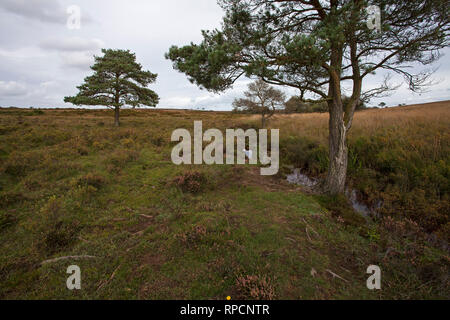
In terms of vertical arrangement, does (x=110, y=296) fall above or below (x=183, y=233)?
below

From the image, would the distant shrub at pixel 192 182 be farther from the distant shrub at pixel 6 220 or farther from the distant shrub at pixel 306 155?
the distant shrub at pixel 306 155

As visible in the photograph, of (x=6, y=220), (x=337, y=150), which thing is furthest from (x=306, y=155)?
(x=6, y=220)

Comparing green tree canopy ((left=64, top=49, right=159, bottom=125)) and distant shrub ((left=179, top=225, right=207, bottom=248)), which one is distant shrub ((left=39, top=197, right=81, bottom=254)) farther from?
green tree canopy ((left=64, top=49, right=159, bottom=125))

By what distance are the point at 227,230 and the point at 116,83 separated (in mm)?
20077

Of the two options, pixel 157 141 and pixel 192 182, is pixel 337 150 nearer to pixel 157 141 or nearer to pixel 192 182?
pixel 192 182

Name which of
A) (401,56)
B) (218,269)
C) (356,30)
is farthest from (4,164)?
(401,56)

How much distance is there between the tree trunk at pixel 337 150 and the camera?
5223 millimetres

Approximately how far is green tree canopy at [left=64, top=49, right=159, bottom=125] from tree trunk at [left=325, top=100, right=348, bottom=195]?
19252mm

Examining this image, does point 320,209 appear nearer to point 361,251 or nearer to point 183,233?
point 361,251

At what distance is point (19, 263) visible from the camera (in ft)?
10.1

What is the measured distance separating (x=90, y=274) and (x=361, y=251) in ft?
16.2

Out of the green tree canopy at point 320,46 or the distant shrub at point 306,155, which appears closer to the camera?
the green tree canopy at point 320,46

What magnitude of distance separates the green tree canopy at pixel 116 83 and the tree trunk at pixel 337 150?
758 inches

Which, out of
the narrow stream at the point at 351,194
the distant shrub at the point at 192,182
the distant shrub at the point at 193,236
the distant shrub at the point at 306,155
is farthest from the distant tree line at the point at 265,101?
the distant shrub at the point at 193,236
